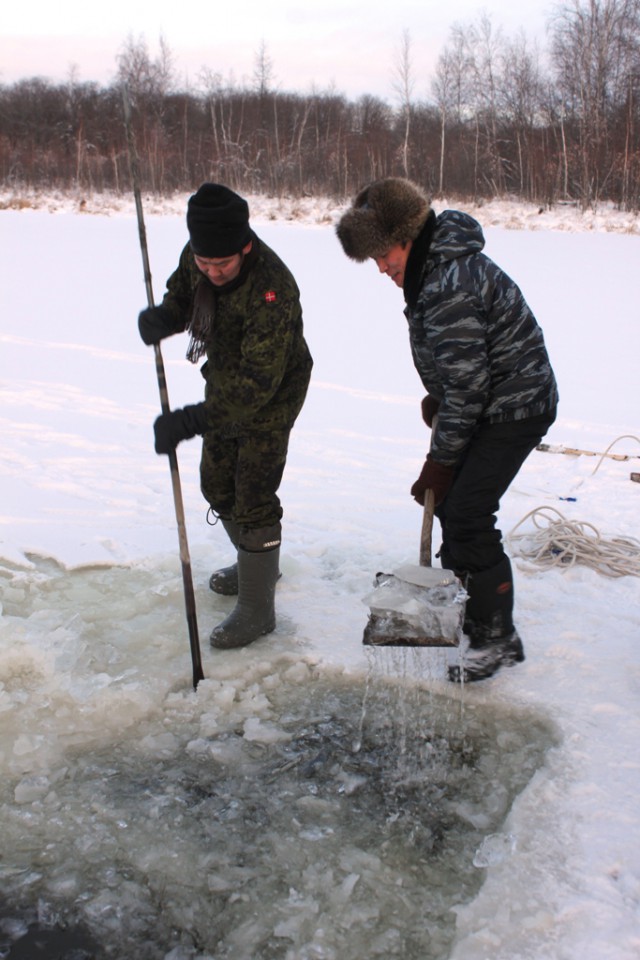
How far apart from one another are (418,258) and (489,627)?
1310 millimetres

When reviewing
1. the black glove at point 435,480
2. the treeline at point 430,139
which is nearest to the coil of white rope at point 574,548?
the black glove at point 435,480

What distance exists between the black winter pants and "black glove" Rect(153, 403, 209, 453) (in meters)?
0.91

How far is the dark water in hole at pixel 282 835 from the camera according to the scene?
6.17 ft

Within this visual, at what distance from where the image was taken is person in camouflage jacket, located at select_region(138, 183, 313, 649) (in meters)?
2.68

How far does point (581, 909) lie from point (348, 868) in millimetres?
562

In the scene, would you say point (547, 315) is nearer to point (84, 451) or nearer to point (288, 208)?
point (84, 451)

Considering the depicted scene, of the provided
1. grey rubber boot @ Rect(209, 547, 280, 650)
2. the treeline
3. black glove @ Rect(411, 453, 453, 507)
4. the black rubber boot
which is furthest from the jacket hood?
the treeline

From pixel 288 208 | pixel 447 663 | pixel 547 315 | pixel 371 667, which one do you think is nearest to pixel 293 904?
pixel 371 667

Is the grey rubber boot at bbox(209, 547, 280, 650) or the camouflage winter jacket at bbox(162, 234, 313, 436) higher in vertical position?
the camouflage winter jacket at bbox(162, 234, 313, 436)

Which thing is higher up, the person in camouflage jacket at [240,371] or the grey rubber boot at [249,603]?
the person in camouflage jacket at [240,371]

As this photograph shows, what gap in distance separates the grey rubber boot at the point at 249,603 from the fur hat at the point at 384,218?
120 centimetres

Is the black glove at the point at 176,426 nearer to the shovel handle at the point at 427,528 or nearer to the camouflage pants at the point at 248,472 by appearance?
the camouflage pants at the point at 248,472

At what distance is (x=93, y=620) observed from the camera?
3.24m

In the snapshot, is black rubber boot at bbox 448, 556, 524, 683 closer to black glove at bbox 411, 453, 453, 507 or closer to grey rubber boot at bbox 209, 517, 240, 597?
black glove at bbox 411, 453, 453, 507
